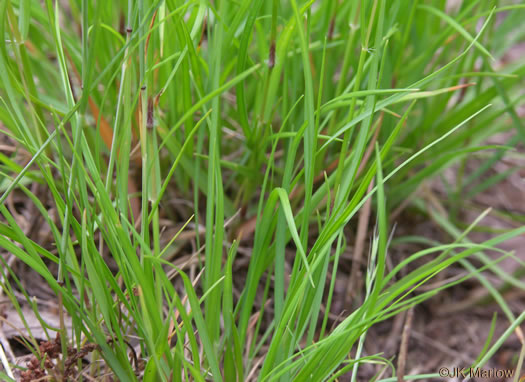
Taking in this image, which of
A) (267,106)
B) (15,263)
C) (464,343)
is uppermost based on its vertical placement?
(267,106)

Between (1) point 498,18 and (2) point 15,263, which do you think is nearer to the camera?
(2) point 15,263

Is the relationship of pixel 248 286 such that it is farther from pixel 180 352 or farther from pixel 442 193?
pixel 442 193

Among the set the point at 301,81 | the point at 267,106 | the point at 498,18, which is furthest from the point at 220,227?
the point at 498,18

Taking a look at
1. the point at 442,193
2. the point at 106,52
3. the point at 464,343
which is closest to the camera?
the point at 106,52

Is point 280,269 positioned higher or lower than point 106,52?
lower

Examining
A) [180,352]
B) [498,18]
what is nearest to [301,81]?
[180,352]

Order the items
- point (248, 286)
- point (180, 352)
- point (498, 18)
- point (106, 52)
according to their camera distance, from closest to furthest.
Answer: point (180, 352) → point (248, 286) → point (106, 52) → point (498, 18)

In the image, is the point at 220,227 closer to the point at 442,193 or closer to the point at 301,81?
the point at 301,81
